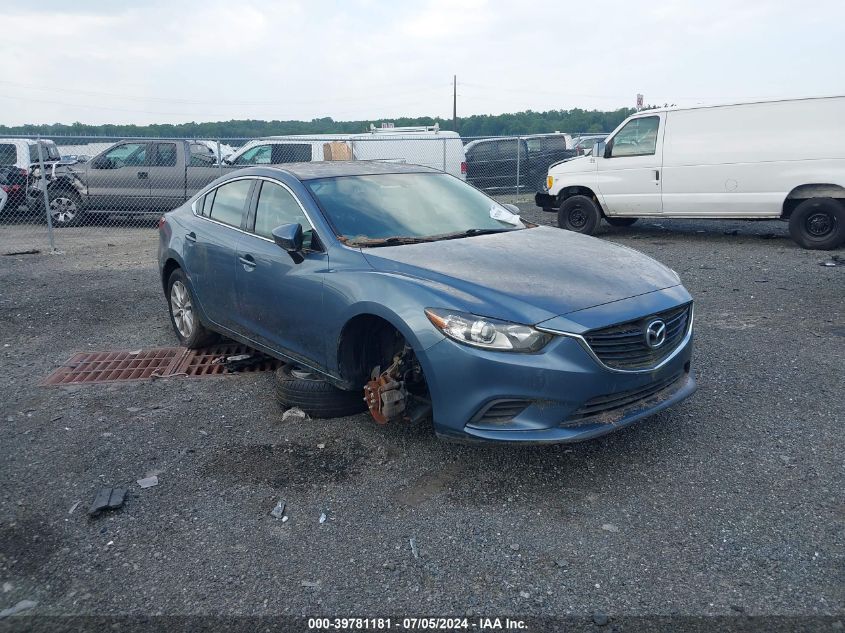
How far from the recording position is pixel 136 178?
47.5 ft

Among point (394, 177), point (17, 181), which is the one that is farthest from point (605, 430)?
point (17, 181)

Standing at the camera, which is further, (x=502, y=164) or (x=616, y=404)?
(x=502, y=164)

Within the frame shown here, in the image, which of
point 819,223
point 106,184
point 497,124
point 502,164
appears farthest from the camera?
point 497,124

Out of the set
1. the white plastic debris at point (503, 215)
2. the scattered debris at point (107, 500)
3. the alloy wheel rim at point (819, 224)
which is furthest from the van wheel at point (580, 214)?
the scattered debris at point (107, 500)

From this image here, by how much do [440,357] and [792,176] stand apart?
839 centimetres

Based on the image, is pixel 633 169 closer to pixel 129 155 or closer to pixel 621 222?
pixel 621 222

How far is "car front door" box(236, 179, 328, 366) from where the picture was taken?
14.8ft

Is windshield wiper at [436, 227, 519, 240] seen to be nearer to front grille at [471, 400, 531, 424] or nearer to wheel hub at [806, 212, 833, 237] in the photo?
front grille at [471, 400, 531, 424]

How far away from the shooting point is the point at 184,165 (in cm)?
1450

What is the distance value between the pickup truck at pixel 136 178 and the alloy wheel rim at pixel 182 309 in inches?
333

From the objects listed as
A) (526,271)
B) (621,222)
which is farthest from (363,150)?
(526,271)

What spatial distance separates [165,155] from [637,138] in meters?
9.07

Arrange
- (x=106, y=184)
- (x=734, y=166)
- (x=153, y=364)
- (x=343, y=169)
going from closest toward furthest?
(x=343, y=169), (x=153, y=364), (x=734, y=166), (x=106, y=184)

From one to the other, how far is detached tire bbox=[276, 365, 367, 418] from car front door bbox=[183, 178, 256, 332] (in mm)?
828
